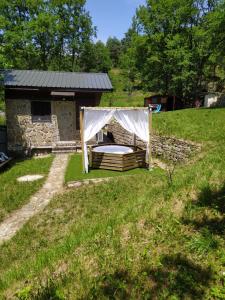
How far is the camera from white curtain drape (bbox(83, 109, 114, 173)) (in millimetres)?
11233

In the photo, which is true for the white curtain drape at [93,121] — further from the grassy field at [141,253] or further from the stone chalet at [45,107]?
the grassy field at [141,253]

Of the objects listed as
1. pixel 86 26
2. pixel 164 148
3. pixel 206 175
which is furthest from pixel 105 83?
pixel 86 26

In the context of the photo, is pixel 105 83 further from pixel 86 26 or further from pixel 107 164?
pixel 86 26

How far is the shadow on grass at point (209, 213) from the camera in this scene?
13.3ft

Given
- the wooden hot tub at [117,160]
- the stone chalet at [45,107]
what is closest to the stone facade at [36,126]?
the stone chalet at [45,107]

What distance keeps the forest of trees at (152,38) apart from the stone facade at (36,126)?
39.1 ft

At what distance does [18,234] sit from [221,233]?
16.7ft

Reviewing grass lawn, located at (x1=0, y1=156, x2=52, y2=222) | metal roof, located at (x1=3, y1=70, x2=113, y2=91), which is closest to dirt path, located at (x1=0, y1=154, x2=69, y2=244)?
grass lawn, located at (x1=0, y1=156, x2=52, y2=222)

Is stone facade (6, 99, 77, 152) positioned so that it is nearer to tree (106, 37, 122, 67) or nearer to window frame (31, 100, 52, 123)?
window frame (31, 100, 52, 123)

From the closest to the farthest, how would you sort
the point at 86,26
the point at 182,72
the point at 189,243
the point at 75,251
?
1. the point at 189,243
2. the point at 75,251
3. the point at 182,72
4. the point at 86,26

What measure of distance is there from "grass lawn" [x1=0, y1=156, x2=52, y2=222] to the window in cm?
280

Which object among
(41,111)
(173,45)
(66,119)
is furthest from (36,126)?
(173,45)

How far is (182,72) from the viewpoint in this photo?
26.4 m

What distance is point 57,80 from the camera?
52.8ft
